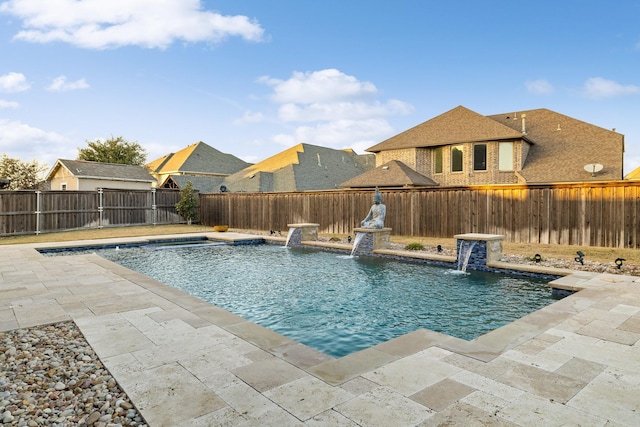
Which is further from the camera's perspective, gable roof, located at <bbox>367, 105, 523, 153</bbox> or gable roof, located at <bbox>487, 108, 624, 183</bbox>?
gable roof, located at <bbox>367, 105, 523, 153</bbox>

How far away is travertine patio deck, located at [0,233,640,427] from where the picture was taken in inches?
94.7

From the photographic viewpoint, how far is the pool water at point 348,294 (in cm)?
479

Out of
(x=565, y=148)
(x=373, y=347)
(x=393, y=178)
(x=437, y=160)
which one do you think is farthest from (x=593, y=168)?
(x=373, y=347)

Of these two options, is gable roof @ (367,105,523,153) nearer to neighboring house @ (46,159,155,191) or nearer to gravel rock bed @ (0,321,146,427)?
neighboring house @ (46,159,155,191)


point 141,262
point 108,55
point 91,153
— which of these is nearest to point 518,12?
point 141,262

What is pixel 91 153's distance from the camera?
42.0 m

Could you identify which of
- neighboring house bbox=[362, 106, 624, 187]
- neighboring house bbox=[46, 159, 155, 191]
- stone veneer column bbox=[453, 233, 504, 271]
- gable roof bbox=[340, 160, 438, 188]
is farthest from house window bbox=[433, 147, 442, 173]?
neighboring house bbox=[46, 159, 155, 191]

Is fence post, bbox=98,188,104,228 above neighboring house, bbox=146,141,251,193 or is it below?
below

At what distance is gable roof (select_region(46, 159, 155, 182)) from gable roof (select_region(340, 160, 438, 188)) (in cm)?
1452

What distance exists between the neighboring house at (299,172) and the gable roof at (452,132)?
305 inches

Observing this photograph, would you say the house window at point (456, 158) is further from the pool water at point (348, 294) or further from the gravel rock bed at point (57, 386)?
the gravel rock bed at point (57, 386)

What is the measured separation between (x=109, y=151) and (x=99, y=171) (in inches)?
803

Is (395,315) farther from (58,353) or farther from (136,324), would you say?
(58,353)

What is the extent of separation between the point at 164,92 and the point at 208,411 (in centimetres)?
1886
